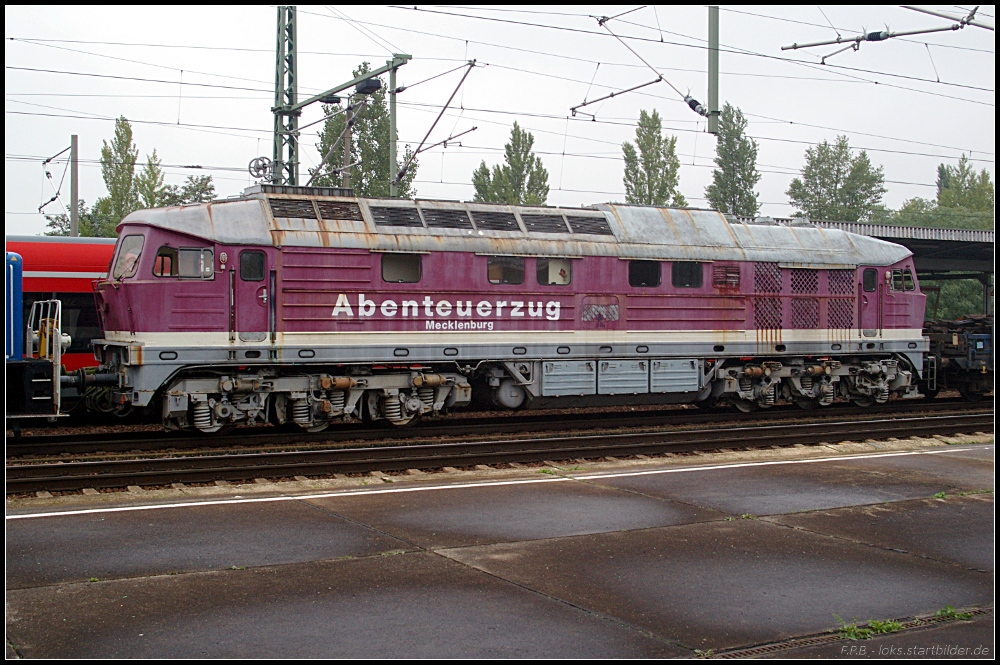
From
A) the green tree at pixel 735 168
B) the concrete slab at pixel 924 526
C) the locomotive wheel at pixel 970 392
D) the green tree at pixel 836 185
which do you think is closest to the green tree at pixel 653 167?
the green tree at pixel 735 168

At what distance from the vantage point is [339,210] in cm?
1514

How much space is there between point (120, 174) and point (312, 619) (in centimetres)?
4991

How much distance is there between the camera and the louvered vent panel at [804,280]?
18766mm

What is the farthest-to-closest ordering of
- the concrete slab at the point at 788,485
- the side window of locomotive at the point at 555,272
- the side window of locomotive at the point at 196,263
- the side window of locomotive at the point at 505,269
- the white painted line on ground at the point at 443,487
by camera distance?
the side window of locomotive at the point at 555,272 < the side window of locomotive at the point at 505,269 < the side window of locomotive at the point at 196,263 < the concrete slab at the point at 788,485 < the white painted line on ground at the point at 443,487

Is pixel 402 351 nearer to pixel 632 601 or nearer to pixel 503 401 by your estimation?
pixel 503 401

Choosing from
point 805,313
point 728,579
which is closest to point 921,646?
point 728,579

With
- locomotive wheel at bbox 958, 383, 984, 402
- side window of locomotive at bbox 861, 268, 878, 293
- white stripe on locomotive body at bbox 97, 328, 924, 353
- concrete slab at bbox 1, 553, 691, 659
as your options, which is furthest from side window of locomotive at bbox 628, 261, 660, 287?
locomotive wheel at bbox 958, 383, 984, 402

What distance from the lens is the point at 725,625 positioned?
20.3ft

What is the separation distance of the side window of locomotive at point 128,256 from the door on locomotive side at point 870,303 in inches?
572

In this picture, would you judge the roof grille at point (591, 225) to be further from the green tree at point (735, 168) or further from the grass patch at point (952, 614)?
the green tree at point (735, 168)

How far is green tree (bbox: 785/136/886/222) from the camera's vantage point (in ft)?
261

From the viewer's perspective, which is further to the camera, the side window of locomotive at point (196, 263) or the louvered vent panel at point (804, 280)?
the louvered vent panel at point (804, 280)

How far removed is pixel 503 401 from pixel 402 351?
2302 mm

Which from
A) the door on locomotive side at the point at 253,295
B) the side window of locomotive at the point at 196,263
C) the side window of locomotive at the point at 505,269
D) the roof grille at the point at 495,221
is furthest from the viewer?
the roof grille at the point at 495,221
